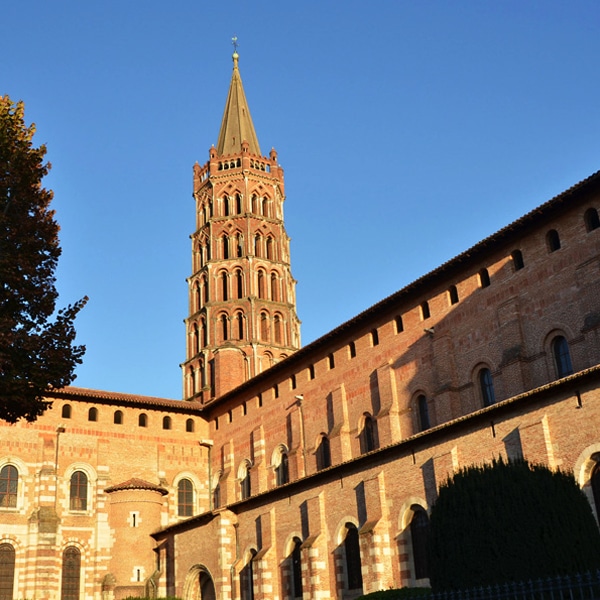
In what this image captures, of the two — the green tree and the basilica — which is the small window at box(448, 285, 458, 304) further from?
the green tree

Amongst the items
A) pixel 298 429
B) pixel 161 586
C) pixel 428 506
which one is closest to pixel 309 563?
pixel 428 506

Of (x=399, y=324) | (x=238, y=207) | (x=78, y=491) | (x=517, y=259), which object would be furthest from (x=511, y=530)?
(x=238, y=207)

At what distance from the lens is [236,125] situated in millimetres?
63719

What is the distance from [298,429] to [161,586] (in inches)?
376

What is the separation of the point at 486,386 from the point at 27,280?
16663mm

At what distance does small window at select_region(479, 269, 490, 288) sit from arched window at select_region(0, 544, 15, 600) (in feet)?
79.7

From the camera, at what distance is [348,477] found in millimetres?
28672

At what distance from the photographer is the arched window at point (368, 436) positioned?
33719 mm

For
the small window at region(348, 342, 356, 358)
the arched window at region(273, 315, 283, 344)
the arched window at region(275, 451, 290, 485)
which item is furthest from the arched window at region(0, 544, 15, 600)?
the arched window at region(273, 315, 283, 344)

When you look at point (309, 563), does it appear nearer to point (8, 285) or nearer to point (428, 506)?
point (428, 506)

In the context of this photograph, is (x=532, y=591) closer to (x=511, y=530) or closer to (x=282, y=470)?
(x=511, y=530)

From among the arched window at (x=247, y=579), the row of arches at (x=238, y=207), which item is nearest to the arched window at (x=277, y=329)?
the row of arches at (x=238, y=207)

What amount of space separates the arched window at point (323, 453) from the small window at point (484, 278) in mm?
10691

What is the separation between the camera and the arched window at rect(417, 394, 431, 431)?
31.4 metres
